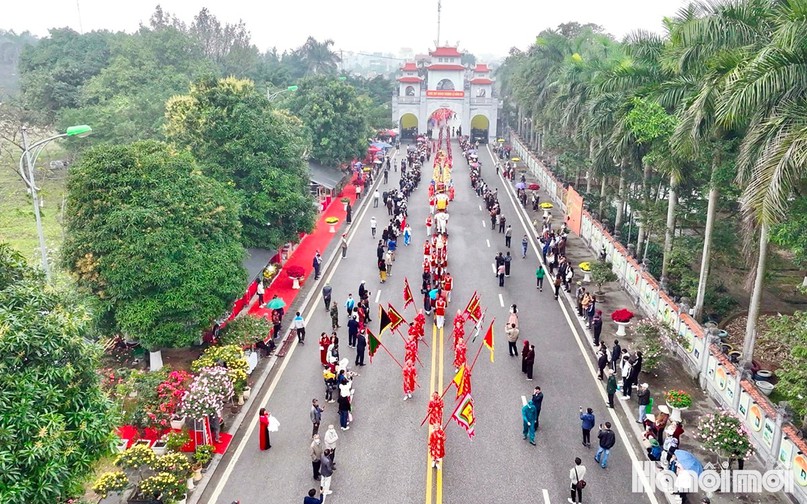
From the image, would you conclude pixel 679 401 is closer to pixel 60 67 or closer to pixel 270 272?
pixel 270 272

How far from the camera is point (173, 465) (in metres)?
12.3

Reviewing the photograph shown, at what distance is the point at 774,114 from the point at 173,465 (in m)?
14.8

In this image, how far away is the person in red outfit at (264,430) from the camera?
14.2 metres

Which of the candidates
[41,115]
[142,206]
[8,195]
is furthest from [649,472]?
[41,115]

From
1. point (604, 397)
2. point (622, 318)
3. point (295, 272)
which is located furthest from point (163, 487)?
point (622, 318)

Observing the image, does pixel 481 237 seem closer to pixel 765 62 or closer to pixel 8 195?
pixel 765 62

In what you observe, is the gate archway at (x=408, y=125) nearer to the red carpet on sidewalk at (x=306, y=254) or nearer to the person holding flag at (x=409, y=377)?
the red carpet on sidewalk at (x=306, y=254)

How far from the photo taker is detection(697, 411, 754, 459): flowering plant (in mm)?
12820

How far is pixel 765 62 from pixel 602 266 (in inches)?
449

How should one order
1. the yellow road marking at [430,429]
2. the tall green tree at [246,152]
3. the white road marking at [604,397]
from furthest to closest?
1. the tall green tree at [246,152]
2. the white road marking at [604,397]
3. the yellow road marking at [430,429]

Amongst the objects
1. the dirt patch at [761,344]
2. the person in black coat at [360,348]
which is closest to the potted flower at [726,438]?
the dirt patch at [761,344]

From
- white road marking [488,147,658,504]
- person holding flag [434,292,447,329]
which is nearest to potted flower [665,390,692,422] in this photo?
white road marking [488,147,658,504]

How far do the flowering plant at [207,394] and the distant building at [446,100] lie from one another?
64836 millimetres

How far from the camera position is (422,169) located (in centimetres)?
5734
